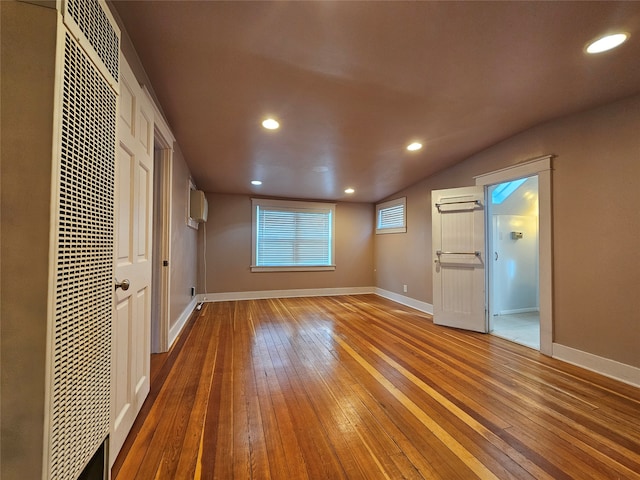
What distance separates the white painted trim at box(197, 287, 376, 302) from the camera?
5.01m

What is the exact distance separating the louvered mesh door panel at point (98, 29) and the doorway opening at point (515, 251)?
178 inches

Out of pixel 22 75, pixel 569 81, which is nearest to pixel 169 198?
pixel 22 75

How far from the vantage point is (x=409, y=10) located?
1368 millimetres

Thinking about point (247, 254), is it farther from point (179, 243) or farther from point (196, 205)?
point (179, 243)

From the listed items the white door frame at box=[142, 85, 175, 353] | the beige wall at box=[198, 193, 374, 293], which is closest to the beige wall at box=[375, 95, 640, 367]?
the beige wall at box=[198, 193, 374, 293]

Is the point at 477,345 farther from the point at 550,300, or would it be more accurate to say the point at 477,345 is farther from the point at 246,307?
the point at 246,307

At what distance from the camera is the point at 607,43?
1606 millimetres

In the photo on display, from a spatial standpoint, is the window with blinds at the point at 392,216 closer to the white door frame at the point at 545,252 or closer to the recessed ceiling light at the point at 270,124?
the white door frame at the point at 545,252

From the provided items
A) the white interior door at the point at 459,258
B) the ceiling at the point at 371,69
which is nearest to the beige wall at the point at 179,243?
the ceiling at the point at 371,69

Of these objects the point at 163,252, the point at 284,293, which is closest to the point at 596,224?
the point at 163,252

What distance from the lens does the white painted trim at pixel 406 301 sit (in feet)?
13.9

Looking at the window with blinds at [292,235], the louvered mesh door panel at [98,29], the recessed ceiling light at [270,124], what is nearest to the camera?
the louvered mesh door panel at [98,29]

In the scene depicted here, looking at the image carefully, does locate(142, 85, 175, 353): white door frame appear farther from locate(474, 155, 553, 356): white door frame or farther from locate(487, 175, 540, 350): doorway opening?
locate(487, 175, 540, 350): doorway opening

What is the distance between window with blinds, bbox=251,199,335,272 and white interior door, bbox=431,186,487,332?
2.54 m
